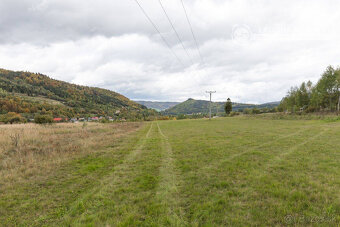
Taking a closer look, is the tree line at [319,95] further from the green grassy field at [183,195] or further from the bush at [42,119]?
the bush at [42,119]

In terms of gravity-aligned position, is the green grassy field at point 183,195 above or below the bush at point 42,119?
below

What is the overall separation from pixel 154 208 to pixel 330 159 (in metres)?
10.4

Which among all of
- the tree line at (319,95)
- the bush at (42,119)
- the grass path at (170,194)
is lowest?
the grass path at (170,194)

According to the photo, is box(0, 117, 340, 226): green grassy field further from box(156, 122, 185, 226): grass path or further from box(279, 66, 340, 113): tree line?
box(279, 66, 340, 113): tree line

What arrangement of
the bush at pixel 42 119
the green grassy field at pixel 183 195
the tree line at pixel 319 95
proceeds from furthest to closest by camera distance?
the tree line at pixel 319 95 < the bush at pixel 42 119 < the green grassy field at pixel 183 195

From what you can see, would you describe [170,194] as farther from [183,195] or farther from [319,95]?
[319,95]

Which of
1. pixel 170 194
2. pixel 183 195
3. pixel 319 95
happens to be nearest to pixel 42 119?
pixel 170 194

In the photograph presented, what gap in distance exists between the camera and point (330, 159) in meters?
8.87

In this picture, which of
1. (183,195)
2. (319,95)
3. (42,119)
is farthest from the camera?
(319,95)

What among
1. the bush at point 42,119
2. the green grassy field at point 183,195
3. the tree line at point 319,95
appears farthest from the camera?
the tree line at point 319,95

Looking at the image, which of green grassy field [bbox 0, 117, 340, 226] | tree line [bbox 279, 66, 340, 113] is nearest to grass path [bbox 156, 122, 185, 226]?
green grassy field [bbox 0, 117, 340, 226]

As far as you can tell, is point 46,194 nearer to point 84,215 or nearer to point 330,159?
point 84,215

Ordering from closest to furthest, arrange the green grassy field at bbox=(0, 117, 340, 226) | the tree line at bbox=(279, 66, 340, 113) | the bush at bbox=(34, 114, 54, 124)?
the green grassy field at bbox=(0, 117, 340, 226), the bush at bbox=(34, 114, 54, 124), the tree line at bbox=(279, 66, 340, 113)

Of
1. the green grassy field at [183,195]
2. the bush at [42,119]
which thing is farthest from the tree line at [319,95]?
the bush at [42,119]
